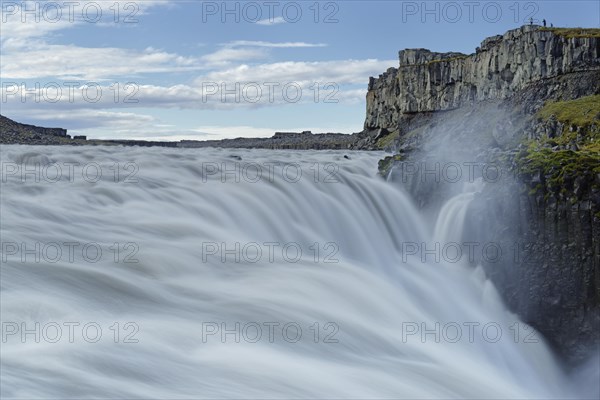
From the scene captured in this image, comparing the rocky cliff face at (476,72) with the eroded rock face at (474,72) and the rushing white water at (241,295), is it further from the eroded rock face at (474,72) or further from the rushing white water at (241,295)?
the rushing white water at (241,295)

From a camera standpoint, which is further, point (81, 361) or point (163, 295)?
point (163, 295)

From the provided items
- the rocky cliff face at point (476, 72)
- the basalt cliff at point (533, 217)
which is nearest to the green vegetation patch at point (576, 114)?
the rocky cliff face at point (476, 72)

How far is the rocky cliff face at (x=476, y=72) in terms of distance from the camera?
3565 inches

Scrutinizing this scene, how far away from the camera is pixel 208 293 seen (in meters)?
12.0

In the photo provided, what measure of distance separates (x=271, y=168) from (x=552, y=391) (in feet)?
39.0

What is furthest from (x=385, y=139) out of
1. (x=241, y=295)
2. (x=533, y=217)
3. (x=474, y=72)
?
(x=241, y=295)

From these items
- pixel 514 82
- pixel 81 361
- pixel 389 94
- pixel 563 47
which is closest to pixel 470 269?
pixel 81 361

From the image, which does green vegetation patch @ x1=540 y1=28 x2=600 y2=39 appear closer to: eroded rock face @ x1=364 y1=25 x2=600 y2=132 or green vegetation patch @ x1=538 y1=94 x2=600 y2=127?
eroded rock face @ x1=364 y1=25 x2=600 y2=132

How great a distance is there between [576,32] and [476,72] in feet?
109

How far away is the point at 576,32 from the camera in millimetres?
92375

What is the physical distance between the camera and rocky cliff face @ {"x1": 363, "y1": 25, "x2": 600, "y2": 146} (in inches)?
3565

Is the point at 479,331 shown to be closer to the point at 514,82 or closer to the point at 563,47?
the point at 563,47

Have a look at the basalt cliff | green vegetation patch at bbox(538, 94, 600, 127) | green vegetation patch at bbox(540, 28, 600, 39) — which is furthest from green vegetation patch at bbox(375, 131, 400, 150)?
the basalt cliff

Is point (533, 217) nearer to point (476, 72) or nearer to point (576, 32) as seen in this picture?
point (576, 32)
